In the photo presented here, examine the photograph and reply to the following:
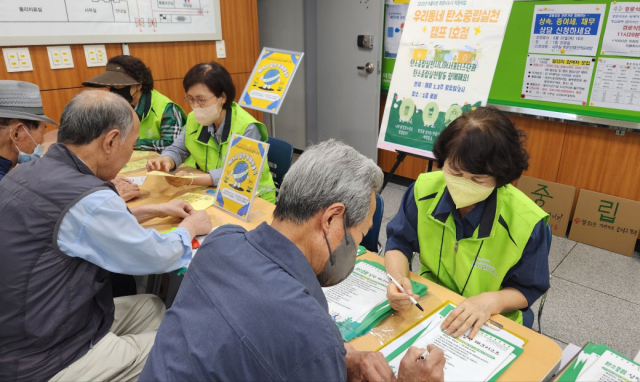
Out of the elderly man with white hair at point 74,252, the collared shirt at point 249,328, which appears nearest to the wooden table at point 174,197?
the elderly man with white hair at point 74,252

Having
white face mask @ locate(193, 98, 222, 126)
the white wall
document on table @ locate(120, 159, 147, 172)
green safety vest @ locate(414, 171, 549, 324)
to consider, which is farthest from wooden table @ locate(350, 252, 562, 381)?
the white wall

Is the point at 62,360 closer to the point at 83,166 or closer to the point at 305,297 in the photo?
the point at 83,166

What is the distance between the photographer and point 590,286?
2.70 meters

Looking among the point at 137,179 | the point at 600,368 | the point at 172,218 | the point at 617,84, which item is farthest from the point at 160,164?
the point at 617,84

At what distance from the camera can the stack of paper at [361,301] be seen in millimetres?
1221

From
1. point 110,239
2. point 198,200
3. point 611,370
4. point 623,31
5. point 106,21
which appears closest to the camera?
point 611,370

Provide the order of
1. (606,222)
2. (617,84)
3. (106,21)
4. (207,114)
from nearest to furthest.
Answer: (207,114) < (617,84) < (606,222) < (106,21)

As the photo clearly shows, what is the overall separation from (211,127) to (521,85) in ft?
8.02

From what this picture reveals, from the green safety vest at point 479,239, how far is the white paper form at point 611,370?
35 cm

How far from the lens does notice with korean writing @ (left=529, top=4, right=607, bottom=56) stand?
9.38 feet

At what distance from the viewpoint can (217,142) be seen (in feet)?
7.93

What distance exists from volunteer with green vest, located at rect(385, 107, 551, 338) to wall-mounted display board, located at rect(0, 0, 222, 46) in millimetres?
2998

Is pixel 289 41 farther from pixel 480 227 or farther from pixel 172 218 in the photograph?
pixel 480 227

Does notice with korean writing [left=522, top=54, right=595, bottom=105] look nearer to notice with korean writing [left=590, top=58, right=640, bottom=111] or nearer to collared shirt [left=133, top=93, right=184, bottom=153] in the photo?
notice with korean writing [left=590, top=58, right=640, bottom=111]
